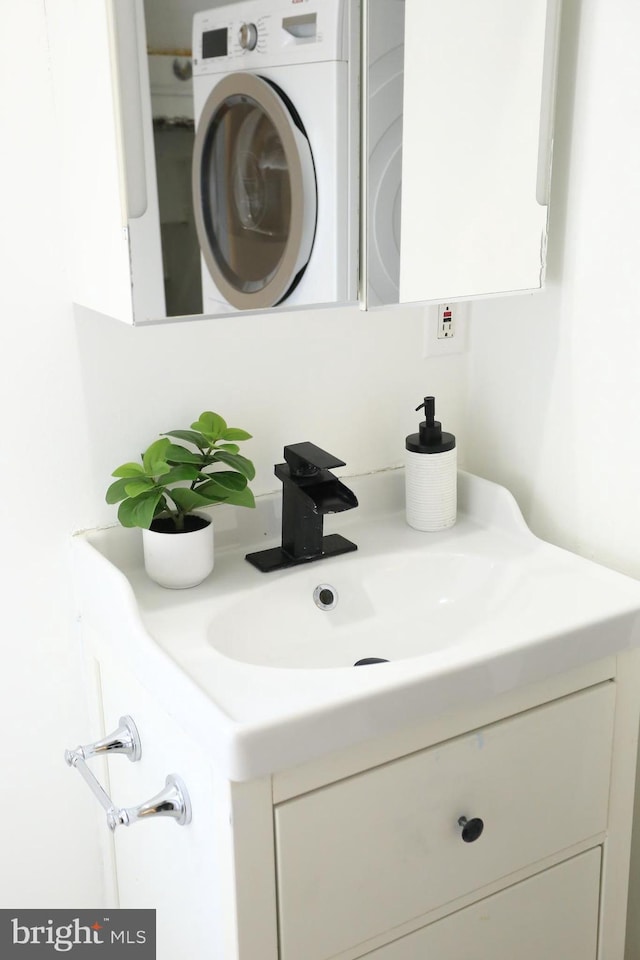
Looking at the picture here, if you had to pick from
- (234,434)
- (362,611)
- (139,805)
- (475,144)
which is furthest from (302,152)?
(139,805)

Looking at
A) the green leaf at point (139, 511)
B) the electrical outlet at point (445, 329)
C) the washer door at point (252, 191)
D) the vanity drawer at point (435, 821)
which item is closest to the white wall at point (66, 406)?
the electrical outlet at point (445, 329)

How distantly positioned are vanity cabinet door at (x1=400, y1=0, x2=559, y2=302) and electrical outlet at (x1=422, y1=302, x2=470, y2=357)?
21 cm

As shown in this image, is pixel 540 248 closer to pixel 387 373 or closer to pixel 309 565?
pixel 387 373

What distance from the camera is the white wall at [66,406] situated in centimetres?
118

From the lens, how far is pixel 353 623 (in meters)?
1.30

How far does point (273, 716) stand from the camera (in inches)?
36.8

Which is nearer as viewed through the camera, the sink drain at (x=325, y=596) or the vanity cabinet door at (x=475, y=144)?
the vanity cabinet door at (x=475, y=144)

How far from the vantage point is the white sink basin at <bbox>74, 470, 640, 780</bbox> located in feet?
3.18

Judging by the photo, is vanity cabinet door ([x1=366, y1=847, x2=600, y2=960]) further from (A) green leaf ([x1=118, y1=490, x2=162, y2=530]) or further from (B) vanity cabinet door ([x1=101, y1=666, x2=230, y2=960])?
(A) green leaf ([x1=118, y1=490, x2=162, y2=530])

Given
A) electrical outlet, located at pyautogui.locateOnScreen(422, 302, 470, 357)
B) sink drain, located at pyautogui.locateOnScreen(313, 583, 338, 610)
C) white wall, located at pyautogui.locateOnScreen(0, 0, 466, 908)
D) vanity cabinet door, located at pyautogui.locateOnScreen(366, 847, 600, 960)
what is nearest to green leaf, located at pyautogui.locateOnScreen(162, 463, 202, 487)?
white wall, located at pyautogui.locateOnScreen(0, 0, 466, 908)

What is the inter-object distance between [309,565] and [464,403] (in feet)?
1.39

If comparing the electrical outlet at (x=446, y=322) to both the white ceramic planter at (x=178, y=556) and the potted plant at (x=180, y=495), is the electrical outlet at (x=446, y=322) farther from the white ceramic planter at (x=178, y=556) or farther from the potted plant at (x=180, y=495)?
the white ceramic planter at (x=178, y=556)

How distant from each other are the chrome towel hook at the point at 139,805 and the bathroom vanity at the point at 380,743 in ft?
0.06

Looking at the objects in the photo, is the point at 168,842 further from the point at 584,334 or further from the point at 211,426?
the point at 584,334
